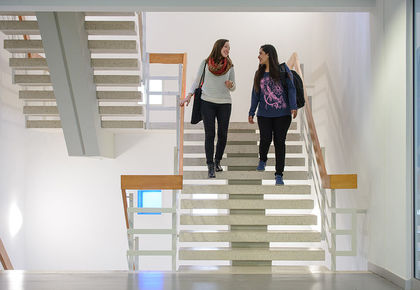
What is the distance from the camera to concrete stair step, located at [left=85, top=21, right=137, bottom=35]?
18.0 feet

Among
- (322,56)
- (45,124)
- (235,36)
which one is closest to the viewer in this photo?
(45,124)

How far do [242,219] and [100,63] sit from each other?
242 cm

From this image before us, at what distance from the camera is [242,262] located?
492 centimetres

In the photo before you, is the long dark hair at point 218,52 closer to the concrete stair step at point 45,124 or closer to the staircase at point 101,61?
the staircase at point 101,61

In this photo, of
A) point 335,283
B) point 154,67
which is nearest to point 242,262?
point 335,283

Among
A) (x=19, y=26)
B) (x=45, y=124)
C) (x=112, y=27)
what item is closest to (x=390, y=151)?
(x=112, y=27)

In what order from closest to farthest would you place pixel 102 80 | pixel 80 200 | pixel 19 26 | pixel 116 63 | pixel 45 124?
pixel 19 26, pixel 116 63, pixel 102 80, pixel 45 124, pixel 80 200

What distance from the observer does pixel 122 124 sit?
6395 millimetres

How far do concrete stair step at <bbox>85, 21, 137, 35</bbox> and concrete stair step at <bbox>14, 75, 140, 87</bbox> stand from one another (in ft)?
1.76

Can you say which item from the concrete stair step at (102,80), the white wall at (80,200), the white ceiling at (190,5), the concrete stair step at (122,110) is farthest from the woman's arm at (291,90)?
the white wall at (80,200)

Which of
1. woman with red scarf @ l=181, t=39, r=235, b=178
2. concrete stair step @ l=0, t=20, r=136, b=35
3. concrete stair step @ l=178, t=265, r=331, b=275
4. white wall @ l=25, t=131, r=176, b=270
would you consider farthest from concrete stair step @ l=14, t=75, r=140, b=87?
white wall @ l=25, t=131, r=176, b=270

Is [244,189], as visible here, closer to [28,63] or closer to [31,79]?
[31,79]

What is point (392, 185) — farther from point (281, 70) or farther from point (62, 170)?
point (62, 170)

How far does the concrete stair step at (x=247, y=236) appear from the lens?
4.92m
